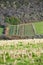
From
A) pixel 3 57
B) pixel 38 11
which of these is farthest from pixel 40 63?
pixel 38 11

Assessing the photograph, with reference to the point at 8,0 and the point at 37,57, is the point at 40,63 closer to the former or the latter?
the point at 37,57

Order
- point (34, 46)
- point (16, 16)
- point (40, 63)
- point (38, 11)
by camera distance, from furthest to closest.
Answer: point (38, 11) → point (16, 16) → point (34, 46) → point (40, 63)

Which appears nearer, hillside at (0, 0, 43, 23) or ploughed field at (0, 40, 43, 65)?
ploughed field at (0, 40, 43, 65)

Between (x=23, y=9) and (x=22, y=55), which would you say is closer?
(x=22, y=55)

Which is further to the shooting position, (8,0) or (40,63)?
(8,0)

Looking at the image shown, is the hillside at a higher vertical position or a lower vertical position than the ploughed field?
lower

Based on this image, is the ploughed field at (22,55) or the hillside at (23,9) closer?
the ploughed field at (22,55)

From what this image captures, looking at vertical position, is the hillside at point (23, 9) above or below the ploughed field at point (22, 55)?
below

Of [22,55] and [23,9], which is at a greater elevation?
[22,55]
